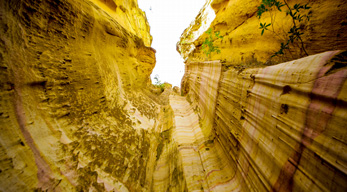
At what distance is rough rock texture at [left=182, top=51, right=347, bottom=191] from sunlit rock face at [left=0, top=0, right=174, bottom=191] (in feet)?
6.30

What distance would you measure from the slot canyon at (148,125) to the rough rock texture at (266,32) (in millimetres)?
28

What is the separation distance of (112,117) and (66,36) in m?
1.97

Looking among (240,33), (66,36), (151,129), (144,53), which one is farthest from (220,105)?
(144,53)

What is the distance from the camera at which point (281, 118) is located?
4.19 ft

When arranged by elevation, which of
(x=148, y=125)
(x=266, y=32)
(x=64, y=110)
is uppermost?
(x=266, y=32)

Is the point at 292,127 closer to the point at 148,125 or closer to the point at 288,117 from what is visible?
the point at 288,117

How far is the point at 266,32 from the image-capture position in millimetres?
3402

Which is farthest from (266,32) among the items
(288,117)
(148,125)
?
(148,125)

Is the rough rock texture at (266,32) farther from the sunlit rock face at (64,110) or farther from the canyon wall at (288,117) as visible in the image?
the sunlit rock face at (64,110)

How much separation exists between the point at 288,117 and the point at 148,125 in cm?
343

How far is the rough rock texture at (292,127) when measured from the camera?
34.5 inches

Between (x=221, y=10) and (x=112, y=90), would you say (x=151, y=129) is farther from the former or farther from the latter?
(x=221, y=10)

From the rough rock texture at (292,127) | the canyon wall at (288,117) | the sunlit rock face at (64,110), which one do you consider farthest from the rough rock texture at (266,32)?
the sunlit rock face at (64,110)

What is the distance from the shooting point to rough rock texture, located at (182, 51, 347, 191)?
2.88 ft
